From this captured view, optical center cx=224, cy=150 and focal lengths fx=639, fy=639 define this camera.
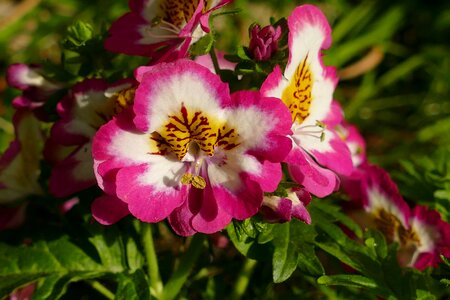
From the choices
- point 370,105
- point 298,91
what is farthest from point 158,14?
point 370,105

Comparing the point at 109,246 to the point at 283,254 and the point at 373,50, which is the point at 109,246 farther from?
the point at 373,50

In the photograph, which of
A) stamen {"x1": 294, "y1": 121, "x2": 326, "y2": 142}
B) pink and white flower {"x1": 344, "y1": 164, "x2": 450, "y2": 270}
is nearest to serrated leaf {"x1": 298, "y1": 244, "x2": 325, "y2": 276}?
stamen {"x1": 294, "y1": 121, "x2": 326, "y2": 142}

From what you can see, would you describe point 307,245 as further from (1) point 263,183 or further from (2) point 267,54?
(2) point 267,54

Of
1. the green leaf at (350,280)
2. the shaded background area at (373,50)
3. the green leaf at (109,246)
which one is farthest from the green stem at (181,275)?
the shaded background area at (373,50)

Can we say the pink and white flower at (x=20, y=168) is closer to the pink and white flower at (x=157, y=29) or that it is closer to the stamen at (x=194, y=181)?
the pink and white flower at (x=157, y=29)

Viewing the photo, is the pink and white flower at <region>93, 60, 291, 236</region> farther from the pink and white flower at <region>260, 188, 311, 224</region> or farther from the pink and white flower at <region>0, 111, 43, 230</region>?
the pink and white flower at <region>0, 111, 43, 230</region>

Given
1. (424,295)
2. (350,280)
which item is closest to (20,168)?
(350,280)
